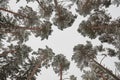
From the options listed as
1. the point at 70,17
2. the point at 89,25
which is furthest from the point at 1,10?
the point at 89,25

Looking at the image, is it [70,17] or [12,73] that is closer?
[12,73]

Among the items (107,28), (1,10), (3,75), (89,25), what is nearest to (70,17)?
(89,25)

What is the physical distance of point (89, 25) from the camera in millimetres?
19391

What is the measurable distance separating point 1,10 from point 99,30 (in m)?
7.25

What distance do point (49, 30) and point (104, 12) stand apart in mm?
4471

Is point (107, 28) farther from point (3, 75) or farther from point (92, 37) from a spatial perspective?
point (3, 75)

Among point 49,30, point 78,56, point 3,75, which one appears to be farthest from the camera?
point 78,56

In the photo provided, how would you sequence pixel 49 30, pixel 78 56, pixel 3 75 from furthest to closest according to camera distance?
pixel 78 56 < pixel 49 30 < pixel 3 75

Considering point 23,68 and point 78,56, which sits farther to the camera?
point 78,56

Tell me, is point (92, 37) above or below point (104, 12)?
below

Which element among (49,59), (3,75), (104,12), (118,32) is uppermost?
(104,12)

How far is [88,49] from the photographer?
20422 millimetres

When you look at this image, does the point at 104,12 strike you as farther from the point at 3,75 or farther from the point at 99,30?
the point at 3,75

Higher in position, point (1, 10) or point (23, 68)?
point (1, 10)
